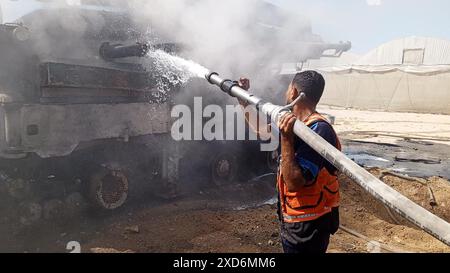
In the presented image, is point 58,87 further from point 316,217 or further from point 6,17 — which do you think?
point 316,217

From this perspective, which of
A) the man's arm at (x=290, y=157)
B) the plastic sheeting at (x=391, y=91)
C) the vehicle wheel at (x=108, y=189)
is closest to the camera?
the man's arm at (x=290, y=157)

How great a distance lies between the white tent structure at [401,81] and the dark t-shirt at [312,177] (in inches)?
874

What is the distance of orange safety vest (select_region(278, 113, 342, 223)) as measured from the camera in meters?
2.48

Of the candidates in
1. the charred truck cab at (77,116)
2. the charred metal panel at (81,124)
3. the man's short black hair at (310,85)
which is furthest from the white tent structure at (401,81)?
the man's short black hair at (310,85)

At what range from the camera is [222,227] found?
211 inches

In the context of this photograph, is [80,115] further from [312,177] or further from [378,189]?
[378,189]

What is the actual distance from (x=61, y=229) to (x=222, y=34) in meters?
4.23

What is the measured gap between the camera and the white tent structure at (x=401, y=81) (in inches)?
868

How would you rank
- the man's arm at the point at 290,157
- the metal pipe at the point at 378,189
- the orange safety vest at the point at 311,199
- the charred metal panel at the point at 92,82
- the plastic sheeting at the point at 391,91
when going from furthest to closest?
1. the plastic sheeting at the point at 391,91
2. the charred metal panel at the point at 92,82
3. the orange safety vest at the point at 311,199
4. the man's arm at the point at 290,157
5. the metal pipe at the point at 378,189

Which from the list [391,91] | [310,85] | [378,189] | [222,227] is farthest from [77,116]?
[391,91]

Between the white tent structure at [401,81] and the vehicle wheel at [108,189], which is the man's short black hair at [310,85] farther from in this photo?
the white tent structure at [401,81]

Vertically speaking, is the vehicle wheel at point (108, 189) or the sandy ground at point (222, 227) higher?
the vehicle wheel at point (108, 189)

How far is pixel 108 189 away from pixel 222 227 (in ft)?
5.29
